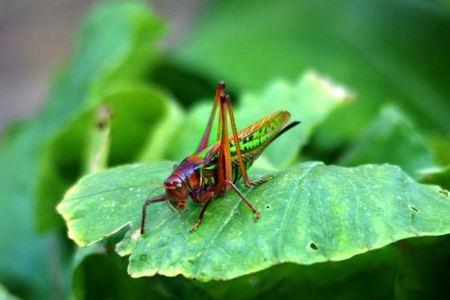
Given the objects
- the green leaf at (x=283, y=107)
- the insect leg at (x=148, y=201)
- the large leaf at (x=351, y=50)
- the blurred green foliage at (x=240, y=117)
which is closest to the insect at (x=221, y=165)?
the insect leg at (x=148, y=201)

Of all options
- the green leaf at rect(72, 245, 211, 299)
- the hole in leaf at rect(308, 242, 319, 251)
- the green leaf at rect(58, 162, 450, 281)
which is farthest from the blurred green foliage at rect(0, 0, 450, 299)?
the hole in leaf at rect(308, 242, 319, 251)

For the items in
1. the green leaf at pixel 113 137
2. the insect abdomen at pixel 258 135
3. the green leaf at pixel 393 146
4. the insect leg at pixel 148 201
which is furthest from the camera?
the green leaf at pixel 113 137

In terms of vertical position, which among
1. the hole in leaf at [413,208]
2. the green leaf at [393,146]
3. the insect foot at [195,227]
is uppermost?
the insect foot at [195,227]

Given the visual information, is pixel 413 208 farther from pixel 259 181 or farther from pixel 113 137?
pixel 113 137

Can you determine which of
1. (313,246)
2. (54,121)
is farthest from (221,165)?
(54,121)

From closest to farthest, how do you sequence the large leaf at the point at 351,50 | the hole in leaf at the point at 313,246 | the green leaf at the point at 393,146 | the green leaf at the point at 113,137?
1. the hole in leaf at the point at 313,246
2. the green leaf at the point at 393,146
3. the green leaf at the point at 113,137
4. the large leaf at the point at 351,50

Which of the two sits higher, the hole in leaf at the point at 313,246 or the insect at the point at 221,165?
the insect at the point at 221,165

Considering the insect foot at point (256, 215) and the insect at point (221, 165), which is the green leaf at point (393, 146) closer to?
the insect at point (221, 165)
